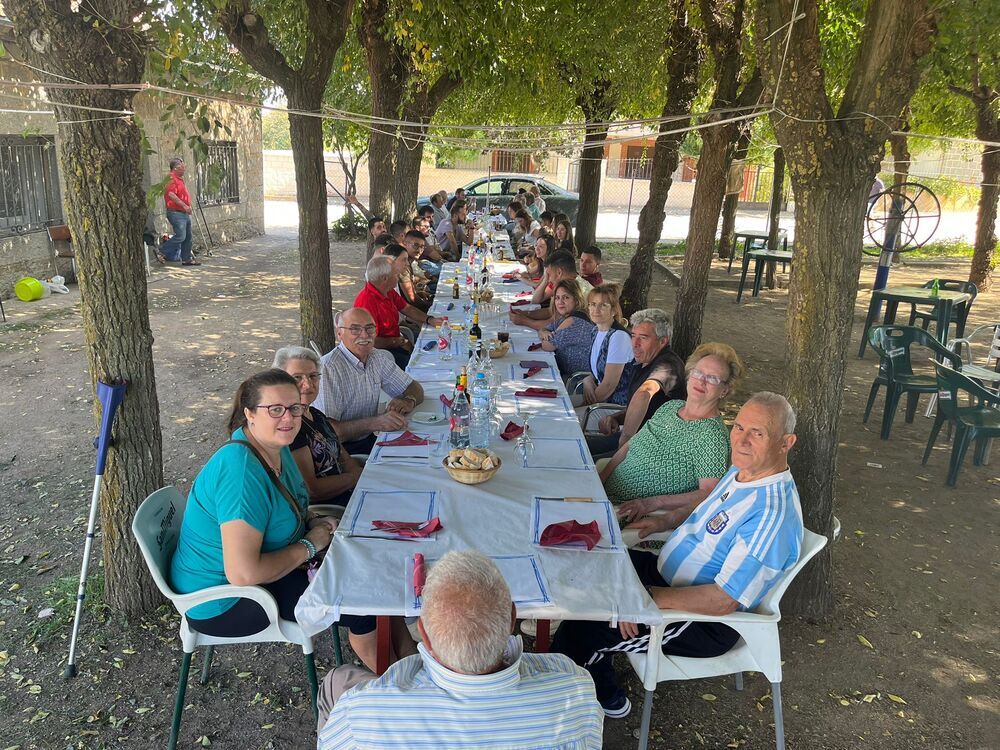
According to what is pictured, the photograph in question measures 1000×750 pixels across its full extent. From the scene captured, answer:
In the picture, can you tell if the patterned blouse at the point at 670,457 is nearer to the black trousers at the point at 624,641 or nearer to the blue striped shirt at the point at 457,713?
the black trousers at the point at 624,641

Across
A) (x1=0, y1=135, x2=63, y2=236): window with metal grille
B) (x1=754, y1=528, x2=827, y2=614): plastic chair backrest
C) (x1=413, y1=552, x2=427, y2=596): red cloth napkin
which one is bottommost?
(x1=754, y1=528, x2=827, y2=614): plastic chair backrest

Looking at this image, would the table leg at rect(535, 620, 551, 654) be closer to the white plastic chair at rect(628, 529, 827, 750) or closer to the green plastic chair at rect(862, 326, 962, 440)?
the white plastic chair at rect(628, 529, 827, 750)

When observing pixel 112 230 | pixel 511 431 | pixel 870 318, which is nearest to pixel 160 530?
pixel 112 230

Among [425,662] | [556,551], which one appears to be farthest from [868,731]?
[425,662]

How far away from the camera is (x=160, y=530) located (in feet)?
9.05

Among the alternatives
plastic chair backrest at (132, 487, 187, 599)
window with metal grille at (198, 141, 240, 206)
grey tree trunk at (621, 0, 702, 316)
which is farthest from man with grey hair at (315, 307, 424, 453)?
window with metal grille at (198, 141, 240, 206)

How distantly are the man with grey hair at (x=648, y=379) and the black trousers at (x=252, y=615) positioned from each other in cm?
200

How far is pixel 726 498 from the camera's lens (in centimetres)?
271

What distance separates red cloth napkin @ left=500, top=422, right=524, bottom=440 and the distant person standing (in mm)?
10839

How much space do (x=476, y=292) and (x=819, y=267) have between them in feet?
13.0

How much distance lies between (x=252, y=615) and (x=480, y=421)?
1422mm

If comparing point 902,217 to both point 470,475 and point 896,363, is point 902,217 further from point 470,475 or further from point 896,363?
point 470,475

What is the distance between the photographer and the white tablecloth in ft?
7.70

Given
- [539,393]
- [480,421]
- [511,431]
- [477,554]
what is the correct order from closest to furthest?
[477,554], [480,421], [511,431], [539,393]
